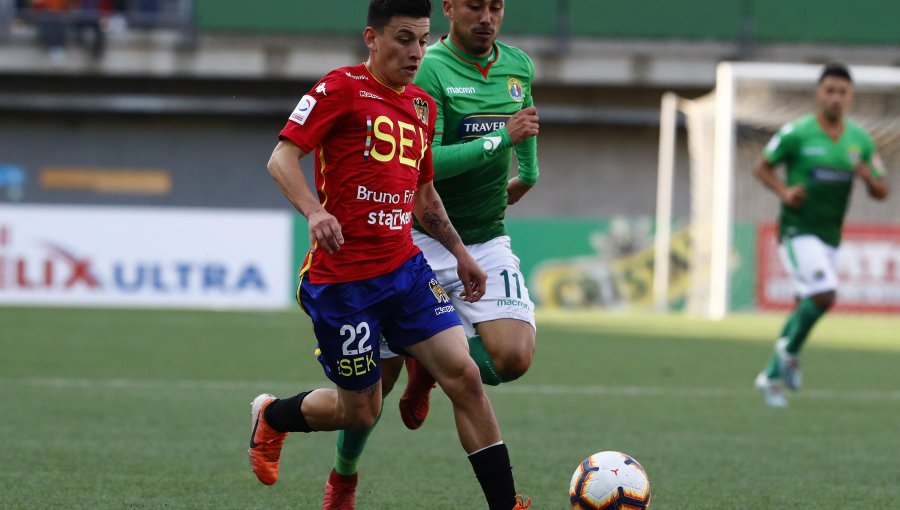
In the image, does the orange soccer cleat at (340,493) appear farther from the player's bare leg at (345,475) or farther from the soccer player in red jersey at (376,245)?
the soccer player in red jersey at (376,245)

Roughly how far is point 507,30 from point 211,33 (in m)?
5.86

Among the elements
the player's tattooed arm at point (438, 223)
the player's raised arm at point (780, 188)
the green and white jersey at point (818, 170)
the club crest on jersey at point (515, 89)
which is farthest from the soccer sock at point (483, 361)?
the green and white jersey at point (818, 170)

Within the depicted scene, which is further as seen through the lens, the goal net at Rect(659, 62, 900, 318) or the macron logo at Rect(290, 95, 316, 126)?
the goal net at Rect(659, 62, 900, 318)

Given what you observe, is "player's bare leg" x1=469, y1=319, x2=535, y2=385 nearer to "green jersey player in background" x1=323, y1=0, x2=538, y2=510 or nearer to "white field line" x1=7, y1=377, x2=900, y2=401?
"green jersey player in background" x1=323, y1=0, x2=538, y2=510

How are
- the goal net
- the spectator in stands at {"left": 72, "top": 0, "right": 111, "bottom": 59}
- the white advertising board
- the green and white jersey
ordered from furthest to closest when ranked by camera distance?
the spectator in stands at {"left": 72, "top": 0, "right": 111, "bottom": 59} → the goal net → the white advertising board → the green and white jersey

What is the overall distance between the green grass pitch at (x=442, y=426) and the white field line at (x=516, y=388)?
0.06 ft

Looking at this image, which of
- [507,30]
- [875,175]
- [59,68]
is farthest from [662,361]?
[59,68]

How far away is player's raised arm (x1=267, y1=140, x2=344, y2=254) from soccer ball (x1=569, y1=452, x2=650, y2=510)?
1.35m

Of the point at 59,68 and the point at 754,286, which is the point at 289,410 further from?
the point at 59,68

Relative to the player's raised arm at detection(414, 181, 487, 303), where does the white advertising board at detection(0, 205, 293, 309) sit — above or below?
below

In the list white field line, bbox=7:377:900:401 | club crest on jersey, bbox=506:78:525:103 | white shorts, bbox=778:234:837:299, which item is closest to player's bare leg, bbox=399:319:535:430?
club crest on jersey, bbox=506:78:525:103

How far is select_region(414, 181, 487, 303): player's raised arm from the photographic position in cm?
543

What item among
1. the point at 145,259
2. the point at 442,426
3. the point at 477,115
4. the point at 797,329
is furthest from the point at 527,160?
the point at 145,259

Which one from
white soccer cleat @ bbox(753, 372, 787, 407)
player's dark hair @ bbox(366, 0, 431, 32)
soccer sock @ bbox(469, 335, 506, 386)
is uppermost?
player's dark hair @ bbox(366, 0, 431, 32)
